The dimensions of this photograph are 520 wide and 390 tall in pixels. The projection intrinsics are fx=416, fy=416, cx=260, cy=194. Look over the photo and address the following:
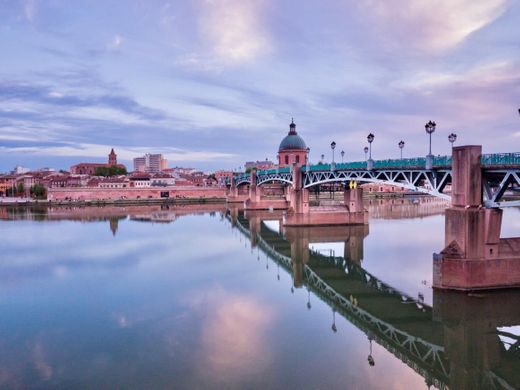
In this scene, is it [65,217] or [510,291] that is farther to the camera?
[65,217]

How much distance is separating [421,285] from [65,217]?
6628cm

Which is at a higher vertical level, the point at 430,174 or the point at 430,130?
the point at 430,130

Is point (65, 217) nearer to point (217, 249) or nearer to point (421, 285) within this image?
point (217, 249)

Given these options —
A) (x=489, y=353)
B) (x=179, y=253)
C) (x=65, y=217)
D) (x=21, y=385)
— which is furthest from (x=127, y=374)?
(x=65, y=217)

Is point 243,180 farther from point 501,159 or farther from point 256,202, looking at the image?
point 501,159

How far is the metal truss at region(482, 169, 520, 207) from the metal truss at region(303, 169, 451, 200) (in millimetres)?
2487

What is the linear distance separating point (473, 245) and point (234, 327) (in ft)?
44.6

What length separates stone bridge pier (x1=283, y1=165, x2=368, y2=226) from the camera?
56594mm

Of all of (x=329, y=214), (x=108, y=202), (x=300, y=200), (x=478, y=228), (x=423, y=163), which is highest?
(x=423, y=163)

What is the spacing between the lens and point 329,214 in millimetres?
56688

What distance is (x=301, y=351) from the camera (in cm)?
1731

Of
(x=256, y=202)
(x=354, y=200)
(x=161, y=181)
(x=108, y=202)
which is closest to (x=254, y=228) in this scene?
(x=354, y=200)

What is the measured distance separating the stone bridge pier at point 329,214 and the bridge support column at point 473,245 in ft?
108

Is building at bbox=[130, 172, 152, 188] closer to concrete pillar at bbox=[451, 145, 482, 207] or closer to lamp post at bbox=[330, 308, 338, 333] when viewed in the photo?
lamp post at bbox=[330, 308, 338, 333]
